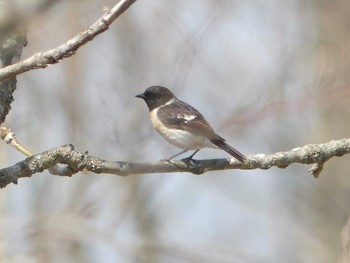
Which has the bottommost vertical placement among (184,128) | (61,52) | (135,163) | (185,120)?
(61,52)

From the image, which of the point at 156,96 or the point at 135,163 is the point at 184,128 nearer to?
the point at 156,96

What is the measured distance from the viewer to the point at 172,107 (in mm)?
6285

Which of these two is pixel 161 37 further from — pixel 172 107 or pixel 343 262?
pixel 343 262

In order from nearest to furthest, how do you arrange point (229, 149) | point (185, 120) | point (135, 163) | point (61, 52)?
1. point (61, 52)
2. point (135, 163)
3. point (229, 149)
4. point (185, 120)

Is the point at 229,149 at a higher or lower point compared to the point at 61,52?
higher

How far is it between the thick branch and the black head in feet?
8.67

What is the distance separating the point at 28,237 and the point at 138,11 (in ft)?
12.3

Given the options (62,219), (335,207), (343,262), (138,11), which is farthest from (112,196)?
(343,262)

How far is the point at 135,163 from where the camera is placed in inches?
137

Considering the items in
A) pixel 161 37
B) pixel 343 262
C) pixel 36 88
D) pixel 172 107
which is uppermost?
pixel 161 37

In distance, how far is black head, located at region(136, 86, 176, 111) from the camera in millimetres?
6645

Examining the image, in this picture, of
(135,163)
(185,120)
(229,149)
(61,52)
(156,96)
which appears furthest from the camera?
(156,96)

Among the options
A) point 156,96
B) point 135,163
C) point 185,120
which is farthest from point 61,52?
point 156,96

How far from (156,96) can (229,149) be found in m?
1.90
